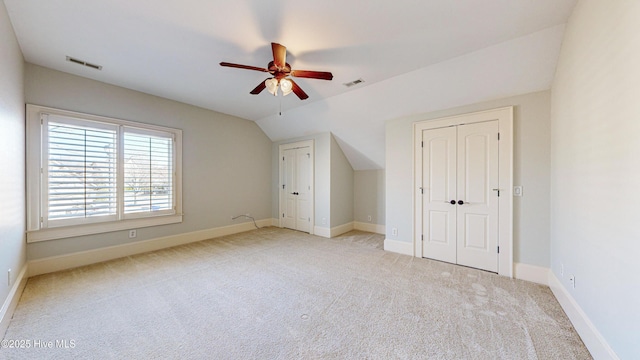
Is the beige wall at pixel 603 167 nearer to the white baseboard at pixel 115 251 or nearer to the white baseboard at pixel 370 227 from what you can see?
the white baseboard at pixel 370 227

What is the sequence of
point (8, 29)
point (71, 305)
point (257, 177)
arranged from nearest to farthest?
point (8, 29)
point (71, 305)
point (257, 177)

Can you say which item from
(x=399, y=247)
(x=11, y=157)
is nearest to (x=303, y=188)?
(x=399, y=247)

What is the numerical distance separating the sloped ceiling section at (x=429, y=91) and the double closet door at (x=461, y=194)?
0.45 meters

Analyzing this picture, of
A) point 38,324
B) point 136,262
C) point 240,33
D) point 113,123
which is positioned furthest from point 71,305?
point 240,33

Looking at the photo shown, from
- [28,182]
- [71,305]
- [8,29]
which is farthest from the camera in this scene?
[28,182]

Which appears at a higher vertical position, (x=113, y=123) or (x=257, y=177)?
(x=113, y=123)

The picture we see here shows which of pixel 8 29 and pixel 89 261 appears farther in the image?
pixel 89 261

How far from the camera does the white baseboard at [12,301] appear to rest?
1.85 meters

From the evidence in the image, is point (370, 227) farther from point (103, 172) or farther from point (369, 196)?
point (103, 172)

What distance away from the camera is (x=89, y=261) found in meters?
3.34

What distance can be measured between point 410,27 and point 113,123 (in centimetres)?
440

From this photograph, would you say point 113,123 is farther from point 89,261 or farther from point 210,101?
point 89,261

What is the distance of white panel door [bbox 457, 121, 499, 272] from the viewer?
3043 millimetres

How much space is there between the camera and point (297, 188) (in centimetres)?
559
